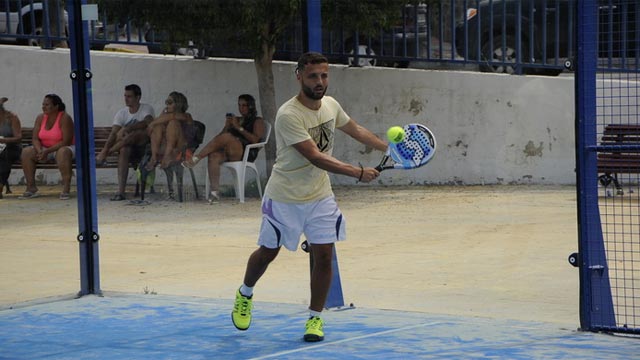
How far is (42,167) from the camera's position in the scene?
1256cm

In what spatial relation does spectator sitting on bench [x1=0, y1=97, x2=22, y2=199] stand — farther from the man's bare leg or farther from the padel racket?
the padel racket

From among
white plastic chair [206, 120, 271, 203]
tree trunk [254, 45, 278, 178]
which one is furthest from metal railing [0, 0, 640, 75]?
white plastic chair [206, 120, 271, 203]

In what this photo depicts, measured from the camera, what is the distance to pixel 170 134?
42.6 feet

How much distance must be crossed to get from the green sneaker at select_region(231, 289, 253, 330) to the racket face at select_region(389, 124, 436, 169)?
1324 millimetres

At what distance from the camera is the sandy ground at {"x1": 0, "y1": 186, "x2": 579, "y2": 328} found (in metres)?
8.91

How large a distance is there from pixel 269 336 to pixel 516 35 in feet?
30.4

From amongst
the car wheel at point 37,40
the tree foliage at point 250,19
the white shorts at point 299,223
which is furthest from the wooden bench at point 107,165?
the white shorts at point 299,223

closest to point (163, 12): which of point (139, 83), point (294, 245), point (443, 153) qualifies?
point (139, 83)

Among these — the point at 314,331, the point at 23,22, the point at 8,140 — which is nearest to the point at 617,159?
the point at 314,331

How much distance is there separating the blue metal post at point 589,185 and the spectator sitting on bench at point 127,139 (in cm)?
613

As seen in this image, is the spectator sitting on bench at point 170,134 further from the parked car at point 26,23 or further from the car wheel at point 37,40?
the car wheel at point 37,40

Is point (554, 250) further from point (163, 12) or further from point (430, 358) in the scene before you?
point (163, 12)

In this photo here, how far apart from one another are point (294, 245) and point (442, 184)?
7994 mm

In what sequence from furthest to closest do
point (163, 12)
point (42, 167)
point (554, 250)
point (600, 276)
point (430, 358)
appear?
point (163, 12), point (42, 167), point (554, 250), point (600, 276), point (430, 358)
